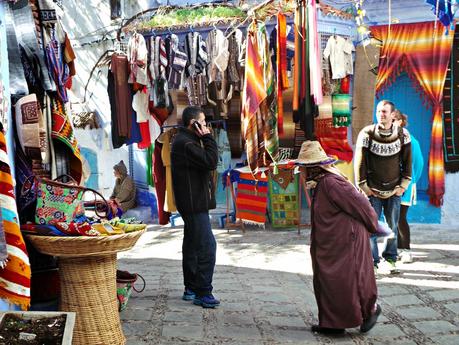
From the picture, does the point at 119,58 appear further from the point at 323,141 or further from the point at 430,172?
the point at 430,172

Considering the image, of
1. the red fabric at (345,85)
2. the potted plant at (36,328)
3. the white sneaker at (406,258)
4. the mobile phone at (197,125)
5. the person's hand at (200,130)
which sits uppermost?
the red fabric at (345,85)

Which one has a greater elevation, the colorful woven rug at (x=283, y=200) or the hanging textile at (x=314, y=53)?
the hanging textile at (x=314, y=53)

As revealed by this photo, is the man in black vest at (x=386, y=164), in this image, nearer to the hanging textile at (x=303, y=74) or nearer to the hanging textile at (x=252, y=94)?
the hanging textile at (x=303, y=74)

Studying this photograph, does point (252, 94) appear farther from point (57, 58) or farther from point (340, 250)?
point (340, 250)

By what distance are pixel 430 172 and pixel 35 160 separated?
Result: 6.67 metres

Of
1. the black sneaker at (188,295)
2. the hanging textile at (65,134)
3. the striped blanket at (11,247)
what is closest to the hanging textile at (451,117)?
the black sneaker at (188,295)

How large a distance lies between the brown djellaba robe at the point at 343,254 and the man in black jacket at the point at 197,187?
1173 millimetres

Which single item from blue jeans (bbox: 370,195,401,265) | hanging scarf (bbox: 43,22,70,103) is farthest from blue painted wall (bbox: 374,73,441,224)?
hanging scarf (bbox: 43,22,70,103)

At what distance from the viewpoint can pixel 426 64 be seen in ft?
30.0

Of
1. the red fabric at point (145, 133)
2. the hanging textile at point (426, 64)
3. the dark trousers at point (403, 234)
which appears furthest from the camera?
the red fabric at point (145, 133)

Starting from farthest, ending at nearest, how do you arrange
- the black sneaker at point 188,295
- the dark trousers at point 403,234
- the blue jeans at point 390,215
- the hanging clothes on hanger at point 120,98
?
the hanging clothes on hanger at point 120,98 → the dark trousers at point 403,234 → the blue jeans at point 390,215 → the black sneaker at point 188,295

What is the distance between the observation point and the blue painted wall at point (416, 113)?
934 cm

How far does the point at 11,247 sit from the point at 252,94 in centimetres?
437

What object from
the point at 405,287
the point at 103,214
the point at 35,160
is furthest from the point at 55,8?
the point at 405,287
